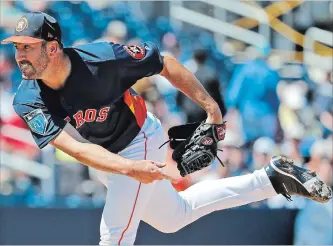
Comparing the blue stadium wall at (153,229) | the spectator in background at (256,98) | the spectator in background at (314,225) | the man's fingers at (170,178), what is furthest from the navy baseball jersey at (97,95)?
the spectator in background at (256,98)

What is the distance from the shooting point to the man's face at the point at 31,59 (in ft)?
15.0

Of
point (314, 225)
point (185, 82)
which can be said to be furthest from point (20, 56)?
point (314, 225)

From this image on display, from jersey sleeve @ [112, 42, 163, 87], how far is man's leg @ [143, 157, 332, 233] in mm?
707

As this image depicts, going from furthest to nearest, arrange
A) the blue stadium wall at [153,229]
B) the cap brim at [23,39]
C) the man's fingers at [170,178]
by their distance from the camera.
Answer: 1. the blue stadium wall at [153,229]
2. the cap brim at [23,39]
3. the man's fingers at [170,178]

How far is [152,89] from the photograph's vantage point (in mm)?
9203

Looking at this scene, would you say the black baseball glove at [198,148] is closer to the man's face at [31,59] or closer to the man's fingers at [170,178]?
the man's fingers at [170,178]

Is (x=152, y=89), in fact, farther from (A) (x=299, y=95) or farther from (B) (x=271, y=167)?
(B) (x=271, y=167)

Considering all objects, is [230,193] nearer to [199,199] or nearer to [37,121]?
[199,199]

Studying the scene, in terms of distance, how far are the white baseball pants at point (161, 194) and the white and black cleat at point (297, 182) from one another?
0.18 feet

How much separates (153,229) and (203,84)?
2.65 m

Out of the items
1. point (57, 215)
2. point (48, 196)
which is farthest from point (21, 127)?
point (57, 215)

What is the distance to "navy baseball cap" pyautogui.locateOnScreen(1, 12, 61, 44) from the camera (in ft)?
15.1

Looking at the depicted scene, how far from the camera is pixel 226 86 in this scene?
32.6ft

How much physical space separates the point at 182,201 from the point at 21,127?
3870 mm
